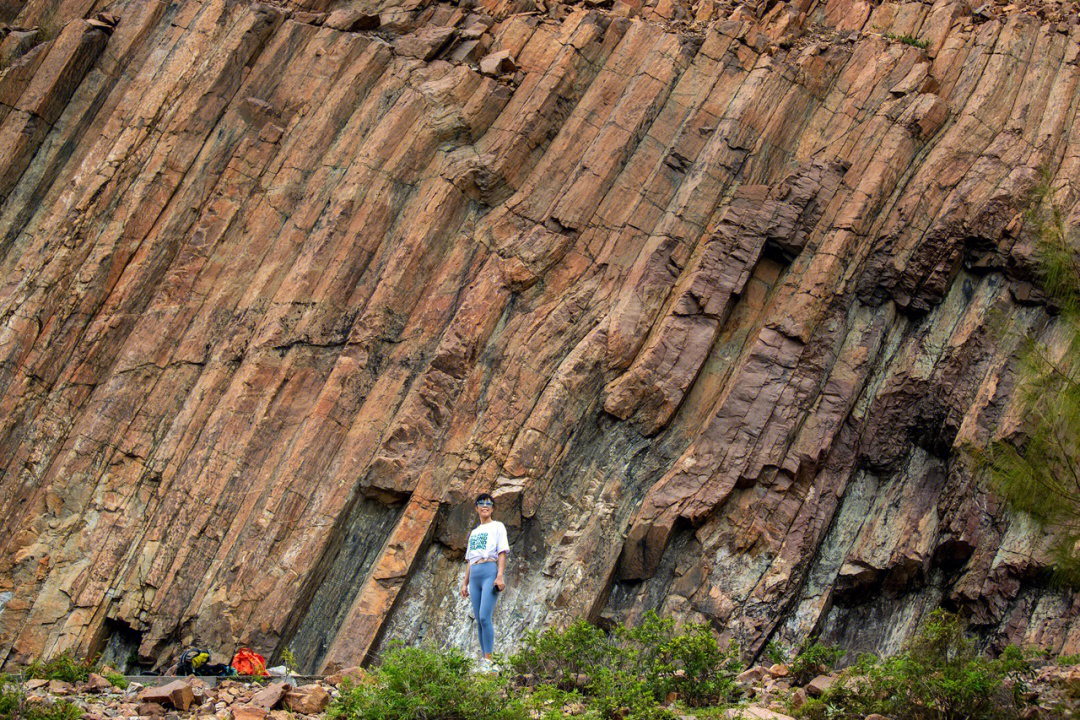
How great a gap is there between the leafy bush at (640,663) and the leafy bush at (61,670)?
557 cm

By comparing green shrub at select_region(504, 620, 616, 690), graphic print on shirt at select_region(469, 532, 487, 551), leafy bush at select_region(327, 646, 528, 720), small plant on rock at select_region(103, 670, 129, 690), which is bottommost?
small plant on rock at select_region(103, 670, 129, 690)

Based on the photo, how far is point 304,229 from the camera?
712 inches

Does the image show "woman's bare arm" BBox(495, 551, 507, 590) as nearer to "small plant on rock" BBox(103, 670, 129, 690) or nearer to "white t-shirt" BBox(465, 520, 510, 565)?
"white t-shirt" BBox(465, 520, 510, 565)

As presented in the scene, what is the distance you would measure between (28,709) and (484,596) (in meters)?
5.47

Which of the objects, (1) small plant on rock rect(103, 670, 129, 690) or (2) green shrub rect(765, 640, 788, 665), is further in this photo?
(2) green shrub rect(765, 640, 788, 665)

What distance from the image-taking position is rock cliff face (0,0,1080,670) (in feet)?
49.5

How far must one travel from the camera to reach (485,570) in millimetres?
13531

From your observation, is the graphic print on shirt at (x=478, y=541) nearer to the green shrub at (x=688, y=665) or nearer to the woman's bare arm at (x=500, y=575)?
the woman's bare arm at (x=500, y=575)

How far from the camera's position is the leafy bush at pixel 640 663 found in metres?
12.2

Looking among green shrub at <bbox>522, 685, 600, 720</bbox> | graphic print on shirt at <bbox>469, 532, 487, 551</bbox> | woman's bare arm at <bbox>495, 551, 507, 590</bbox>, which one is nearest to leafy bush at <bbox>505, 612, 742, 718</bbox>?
green shrub at <bbox>522, 685, 600, 720</bbox>

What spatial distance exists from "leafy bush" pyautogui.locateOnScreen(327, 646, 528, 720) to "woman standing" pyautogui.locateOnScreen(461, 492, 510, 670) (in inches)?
81.8

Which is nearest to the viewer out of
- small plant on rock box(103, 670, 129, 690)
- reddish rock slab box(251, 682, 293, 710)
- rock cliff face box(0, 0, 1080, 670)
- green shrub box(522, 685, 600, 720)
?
green shrub box(522, 685, 600, 720)

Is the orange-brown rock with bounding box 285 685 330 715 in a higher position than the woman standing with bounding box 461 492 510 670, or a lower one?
lower

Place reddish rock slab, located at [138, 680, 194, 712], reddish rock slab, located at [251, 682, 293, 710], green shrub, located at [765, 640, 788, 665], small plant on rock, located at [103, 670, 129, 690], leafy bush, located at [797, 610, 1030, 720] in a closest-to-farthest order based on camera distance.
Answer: leafy bush, located at [797, 610, 1030, 720]
reddish rock slab, located at [138, 680, 194, 712]
reddish rock slab, located at [251, 682, 293, 710]
small plant on rock, located at [103, 670, 129, 690]
green shrub, located at [765, 640, 788, 665]
